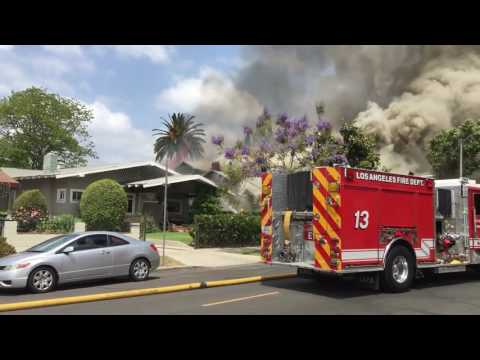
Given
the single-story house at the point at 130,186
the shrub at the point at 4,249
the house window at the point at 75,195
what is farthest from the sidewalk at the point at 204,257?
the house window at the point at 75,195

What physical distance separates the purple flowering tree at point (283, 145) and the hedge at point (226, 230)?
236cm

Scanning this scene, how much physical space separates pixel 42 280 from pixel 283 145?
13.8 meters

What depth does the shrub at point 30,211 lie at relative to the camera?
71.8 feet

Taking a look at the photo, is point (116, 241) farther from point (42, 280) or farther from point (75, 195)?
point (75, 195)

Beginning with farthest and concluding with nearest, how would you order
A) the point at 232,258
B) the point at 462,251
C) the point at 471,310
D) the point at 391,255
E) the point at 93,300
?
the point at 232,258, the point at 462,251, the point at 391,255, the point at 93,300, the point at 471,310

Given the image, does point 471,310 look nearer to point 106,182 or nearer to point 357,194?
point 357,194

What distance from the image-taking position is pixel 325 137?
23078mm

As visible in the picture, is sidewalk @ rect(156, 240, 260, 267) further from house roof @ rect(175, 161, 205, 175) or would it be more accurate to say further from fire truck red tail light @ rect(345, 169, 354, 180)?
house roof @ rect(175, 161, 205, 175)

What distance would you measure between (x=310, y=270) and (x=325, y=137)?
1357cm

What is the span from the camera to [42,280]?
10695 mm

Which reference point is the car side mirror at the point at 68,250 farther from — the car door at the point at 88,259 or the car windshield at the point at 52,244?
the car windshield at the point at 52,244

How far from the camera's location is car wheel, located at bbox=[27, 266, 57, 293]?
1050cm
